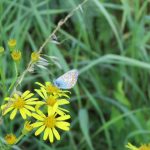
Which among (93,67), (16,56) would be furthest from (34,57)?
(93,67)

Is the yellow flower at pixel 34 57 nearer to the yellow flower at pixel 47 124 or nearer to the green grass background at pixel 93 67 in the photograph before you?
the yellow flower at pixel 47 124

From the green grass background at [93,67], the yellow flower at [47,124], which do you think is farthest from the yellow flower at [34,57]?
the green grass background at [93,67]

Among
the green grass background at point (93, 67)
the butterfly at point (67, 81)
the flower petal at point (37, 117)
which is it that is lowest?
the green grass background at point (93, 67)

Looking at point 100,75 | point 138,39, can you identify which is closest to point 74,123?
point 100,75

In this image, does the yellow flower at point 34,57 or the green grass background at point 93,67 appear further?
the green grass background at point 93,67

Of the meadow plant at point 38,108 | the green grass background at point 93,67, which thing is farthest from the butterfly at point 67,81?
the green grass background at point 93,67

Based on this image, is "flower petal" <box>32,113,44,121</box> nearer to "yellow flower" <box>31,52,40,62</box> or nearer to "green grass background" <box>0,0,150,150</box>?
"yellow flower" <box>31,52,40,62</box>

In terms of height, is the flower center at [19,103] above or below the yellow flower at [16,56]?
below

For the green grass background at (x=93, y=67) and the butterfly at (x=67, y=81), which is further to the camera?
the green grass background at (x=93, y=67)

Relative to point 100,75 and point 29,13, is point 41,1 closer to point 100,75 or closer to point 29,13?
point 29,13

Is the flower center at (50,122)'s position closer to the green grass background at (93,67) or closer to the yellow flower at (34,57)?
the yellow flower at (34,57)
